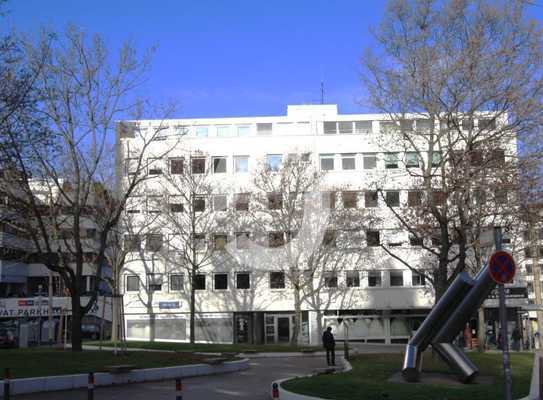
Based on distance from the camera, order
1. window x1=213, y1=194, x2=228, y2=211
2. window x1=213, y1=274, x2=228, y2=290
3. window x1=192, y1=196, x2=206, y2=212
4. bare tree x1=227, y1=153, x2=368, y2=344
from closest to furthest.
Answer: bare tree x1=227, y1=153, x2=368, y2=344
window x1=192, y1=196, x2=206, y2=212
window x1=213, y1=194, x2=228, y2=211
window x1=213, y1=274, x2=228, y2=290

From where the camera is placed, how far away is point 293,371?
2289 centimetres

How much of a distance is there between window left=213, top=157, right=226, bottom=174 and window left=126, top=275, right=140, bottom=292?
10306 millimetres

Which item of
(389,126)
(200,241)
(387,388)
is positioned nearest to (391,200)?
(389,126)

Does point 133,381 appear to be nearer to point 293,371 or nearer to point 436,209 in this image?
point 293,371

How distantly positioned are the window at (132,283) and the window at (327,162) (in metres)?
16.8

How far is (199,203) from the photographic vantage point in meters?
47.4

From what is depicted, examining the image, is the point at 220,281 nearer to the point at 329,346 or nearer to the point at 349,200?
the point at 349,200

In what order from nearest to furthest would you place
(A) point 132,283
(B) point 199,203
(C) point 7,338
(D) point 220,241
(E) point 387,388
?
(E) point 387,388, (C) point 7,338, (B) point 199,203, (D) point 220,241, (A) point 132,283

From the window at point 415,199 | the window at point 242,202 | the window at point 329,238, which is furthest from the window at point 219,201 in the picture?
the window at point 415,199

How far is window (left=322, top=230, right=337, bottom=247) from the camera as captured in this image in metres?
43.2

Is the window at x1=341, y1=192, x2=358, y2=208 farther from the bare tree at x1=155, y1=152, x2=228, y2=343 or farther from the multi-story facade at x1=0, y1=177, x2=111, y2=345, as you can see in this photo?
the multi-story facade at x1=0, y1=177, x2=111, y2=345

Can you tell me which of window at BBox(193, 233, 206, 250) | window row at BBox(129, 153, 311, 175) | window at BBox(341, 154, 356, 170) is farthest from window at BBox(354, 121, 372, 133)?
window at BBox(193, 233, 206, 250)

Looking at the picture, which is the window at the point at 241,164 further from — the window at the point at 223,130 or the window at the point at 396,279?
the window at the point at 396,279

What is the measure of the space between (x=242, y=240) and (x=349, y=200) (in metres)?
9.18
